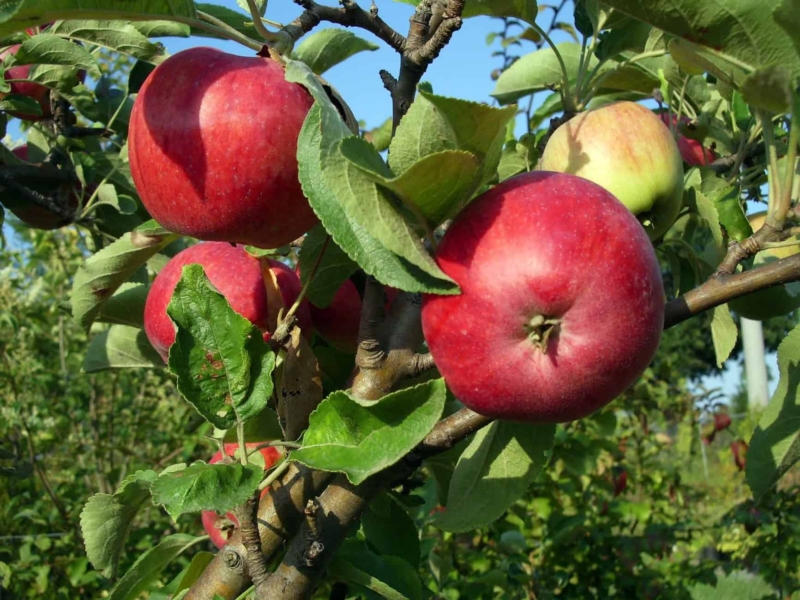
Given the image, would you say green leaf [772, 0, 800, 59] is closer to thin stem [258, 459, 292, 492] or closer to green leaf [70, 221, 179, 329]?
thin stem [258, 459, 292, 492]

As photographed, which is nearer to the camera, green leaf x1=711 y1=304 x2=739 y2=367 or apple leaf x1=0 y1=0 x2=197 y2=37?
apple leaf x1=0 y1=0 x2=197 y2=37

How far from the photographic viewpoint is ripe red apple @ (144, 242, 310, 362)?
0.98 m

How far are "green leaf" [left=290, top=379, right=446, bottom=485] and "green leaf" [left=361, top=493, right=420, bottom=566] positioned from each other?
42cm

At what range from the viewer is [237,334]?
77cm

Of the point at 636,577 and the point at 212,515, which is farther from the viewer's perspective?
the point at 636,577

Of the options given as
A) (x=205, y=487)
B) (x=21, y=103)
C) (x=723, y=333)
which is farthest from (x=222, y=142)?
(x=21, y=103)

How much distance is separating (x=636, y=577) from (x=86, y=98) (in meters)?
2.00

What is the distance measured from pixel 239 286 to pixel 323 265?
0.18 m

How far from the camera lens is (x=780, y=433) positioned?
3.26 feet

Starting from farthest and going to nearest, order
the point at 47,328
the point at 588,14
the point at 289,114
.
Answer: the point at 47,328 < the point at 588,14 < the point at 289,114

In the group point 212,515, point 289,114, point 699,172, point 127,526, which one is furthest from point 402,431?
point 699,172

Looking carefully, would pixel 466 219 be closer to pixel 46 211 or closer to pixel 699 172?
pixel 699 172

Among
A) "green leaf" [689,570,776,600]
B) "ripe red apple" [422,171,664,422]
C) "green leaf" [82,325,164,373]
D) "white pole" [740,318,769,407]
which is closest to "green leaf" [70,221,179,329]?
"green leaf" [82,325,164,373]

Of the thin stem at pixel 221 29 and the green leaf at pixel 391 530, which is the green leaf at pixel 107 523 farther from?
the thin stem at pixel 221 29
